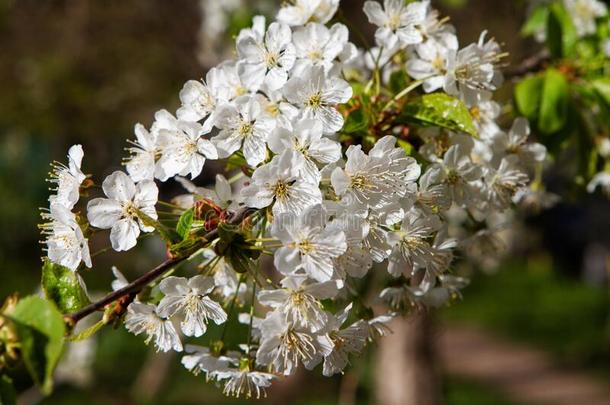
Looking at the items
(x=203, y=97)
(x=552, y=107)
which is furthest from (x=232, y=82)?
(x=552, y=107)

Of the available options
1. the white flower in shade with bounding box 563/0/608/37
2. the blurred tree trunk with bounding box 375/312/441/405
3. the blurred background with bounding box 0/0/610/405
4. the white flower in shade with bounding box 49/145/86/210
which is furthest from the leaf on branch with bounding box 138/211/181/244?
the blurred tree trunk with bounding box 375/312/441/405

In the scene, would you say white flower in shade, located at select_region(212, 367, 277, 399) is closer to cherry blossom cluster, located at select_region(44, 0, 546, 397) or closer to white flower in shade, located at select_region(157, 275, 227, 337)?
cherry blossom cluster, located at select_region(44, 0, 546, 397)

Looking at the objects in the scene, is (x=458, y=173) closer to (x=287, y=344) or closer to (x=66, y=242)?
(x=287, y=344)

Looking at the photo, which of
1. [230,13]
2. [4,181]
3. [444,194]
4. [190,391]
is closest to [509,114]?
[444,194]

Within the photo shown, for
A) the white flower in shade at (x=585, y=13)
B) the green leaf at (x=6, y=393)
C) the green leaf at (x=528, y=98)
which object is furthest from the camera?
the white flower in shade at (x=585, y=13)

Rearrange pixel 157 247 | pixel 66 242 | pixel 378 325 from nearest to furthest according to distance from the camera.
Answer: pixel 66 242, pixel 378 325, pixel 157 247

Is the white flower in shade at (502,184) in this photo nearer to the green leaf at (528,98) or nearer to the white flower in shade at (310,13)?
the green leaf at (528,98)

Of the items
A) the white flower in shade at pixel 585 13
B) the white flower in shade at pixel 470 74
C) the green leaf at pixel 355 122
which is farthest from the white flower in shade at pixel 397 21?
the white flower in shade at pixel 585 13
